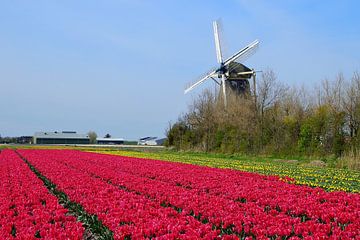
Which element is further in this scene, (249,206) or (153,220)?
(249,206)

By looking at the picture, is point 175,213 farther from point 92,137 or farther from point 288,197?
point 92,137

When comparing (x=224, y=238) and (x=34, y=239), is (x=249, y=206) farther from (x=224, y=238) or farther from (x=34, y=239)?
(x=34, y=239)

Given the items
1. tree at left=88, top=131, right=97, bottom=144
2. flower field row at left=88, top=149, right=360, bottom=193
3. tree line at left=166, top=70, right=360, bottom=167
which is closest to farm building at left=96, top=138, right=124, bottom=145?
tree at left=88, top=131, right=97, bottom=144

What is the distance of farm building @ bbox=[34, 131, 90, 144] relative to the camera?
132 m

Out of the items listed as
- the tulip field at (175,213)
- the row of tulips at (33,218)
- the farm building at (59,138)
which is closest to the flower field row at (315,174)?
the tulip field at (175,213)

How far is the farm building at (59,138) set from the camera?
433 ft

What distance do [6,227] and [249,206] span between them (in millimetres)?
5487

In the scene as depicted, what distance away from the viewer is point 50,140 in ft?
436

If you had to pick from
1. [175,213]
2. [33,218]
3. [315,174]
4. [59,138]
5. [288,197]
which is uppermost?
[59,138]

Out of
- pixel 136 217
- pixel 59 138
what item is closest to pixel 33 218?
pixel 136 217

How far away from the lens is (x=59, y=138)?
134000mm

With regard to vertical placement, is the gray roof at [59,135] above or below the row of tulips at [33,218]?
above

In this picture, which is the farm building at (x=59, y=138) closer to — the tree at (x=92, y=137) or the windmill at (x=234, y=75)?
the tree at (x=92, y=137)

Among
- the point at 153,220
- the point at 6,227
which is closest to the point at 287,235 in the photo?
the point at 153,220
